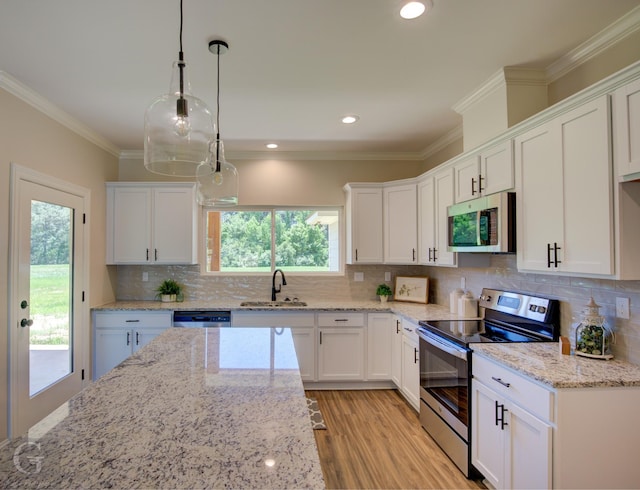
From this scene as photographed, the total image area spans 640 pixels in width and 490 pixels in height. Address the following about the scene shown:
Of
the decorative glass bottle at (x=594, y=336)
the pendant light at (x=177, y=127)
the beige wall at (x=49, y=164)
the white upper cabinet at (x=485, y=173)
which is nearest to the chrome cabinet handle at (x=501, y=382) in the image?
the decorative glass bottle at (x=594, y=336)

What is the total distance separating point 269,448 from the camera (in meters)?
1.06

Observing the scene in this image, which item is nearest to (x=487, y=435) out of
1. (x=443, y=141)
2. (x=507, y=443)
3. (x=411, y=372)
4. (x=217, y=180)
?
(x=507, y=443)

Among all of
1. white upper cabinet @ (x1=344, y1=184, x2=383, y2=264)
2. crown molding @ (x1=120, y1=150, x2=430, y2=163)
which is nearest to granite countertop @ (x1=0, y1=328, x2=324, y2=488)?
white upper cabinet @ (x1=344, y1=184, x2=383, y2=264)

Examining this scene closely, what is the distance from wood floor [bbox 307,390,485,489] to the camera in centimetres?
238

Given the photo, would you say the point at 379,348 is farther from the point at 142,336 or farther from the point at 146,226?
the point at 146,226

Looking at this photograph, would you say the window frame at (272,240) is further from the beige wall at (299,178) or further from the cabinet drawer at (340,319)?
the cabinet drawer at (340,319)

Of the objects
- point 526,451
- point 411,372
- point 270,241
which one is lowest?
point 411,372

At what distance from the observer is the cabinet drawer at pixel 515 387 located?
5.61 feet

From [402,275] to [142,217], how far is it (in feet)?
10.3

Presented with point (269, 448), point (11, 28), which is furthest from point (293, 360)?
point (11, 28)

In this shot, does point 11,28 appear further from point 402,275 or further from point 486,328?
point 402,275

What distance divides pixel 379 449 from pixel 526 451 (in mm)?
1209

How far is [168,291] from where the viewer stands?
14.1 feet

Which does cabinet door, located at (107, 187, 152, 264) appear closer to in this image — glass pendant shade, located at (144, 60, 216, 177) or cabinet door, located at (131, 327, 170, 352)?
cabinet door, located at (131, 327, 170, 352)
